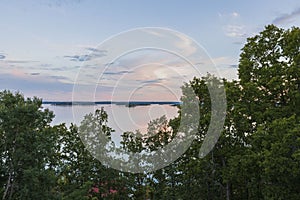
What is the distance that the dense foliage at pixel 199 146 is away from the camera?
16328 millimetres

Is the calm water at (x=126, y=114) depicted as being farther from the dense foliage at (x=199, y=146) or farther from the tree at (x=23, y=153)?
the tree at (x=23, y=153)

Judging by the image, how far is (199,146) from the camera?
19.8 metres

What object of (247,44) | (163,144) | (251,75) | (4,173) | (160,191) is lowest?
(160,191)

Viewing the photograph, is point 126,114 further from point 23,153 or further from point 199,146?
point 23,153

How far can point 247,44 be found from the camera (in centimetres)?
2070

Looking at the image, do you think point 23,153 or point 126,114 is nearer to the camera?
point 23,153

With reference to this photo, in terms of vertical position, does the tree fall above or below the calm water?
below

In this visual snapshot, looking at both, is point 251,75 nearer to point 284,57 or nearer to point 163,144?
point 284,57

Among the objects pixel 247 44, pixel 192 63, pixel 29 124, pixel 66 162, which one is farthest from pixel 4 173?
pixel 247 44

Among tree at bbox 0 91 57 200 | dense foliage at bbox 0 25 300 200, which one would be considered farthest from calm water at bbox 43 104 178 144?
tree at bbox 0 91 57 200

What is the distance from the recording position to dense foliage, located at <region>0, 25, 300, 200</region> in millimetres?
16328

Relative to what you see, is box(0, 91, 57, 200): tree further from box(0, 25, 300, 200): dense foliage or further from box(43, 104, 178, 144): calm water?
box(43, 104, 178, 144): calm water

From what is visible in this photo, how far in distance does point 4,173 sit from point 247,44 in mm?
14494

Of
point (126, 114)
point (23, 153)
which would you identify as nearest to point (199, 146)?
point (126, 114)
